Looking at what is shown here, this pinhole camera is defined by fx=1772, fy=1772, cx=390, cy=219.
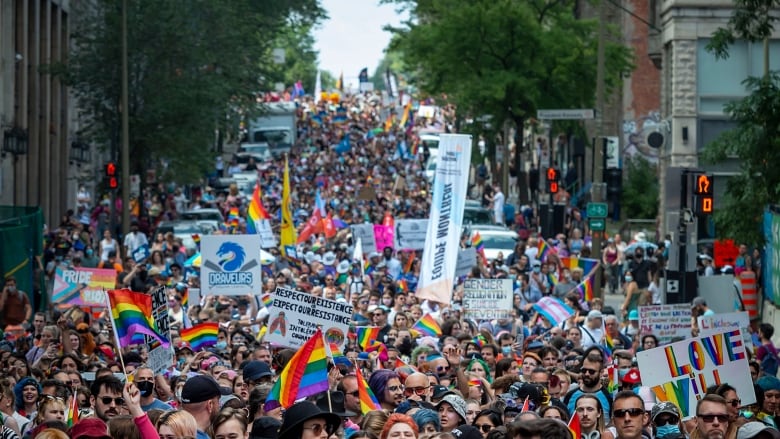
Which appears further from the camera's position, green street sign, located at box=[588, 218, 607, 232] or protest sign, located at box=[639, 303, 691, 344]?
green street sign, located at box=[588, 218, 607, 232]

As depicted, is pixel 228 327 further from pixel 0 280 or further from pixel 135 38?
pixel 135 38

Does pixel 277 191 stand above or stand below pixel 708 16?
below

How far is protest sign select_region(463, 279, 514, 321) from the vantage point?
22828 millimetres

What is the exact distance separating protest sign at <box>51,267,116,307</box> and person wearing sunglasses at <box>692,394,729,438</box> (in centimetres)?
1399

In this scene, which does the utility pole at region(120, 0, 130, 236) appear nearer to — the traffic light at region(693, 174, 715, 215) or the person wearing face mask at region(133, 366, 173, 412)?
the traffic light at region(693, 174, 715, 215)

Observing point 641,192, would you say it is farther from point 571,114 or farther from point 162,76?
point 571,114

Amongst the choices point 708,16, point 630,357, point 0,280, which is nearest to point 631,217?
point 708,16

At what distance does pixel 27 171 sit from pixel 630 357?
98.2ft

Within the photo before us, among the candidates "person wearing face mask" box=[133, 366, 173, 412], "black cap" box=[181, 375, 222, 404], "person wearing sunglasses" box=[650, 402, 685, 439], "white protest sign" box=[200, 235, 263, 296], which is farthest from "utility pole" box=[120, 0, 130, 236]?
"person wearing sunglasses" box=[650, 402, 685, 439]

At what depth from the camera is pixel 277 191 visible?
64.0 metres

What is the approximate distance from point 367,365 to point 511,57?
33.1m

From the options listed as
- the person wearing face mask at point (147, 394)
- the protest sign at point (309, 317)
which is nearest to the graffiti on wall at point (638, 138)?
Answer: the protest sign at point (309, 317)

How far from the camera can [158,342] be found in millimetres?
14016

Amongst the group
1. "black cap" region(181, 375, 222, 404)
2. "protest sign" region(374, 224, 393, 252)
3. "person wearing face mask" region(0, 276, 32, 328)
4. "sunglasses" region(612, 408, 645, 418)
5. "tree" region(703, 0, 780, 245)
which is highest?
"tree" region(703, 0, 780, 245)
